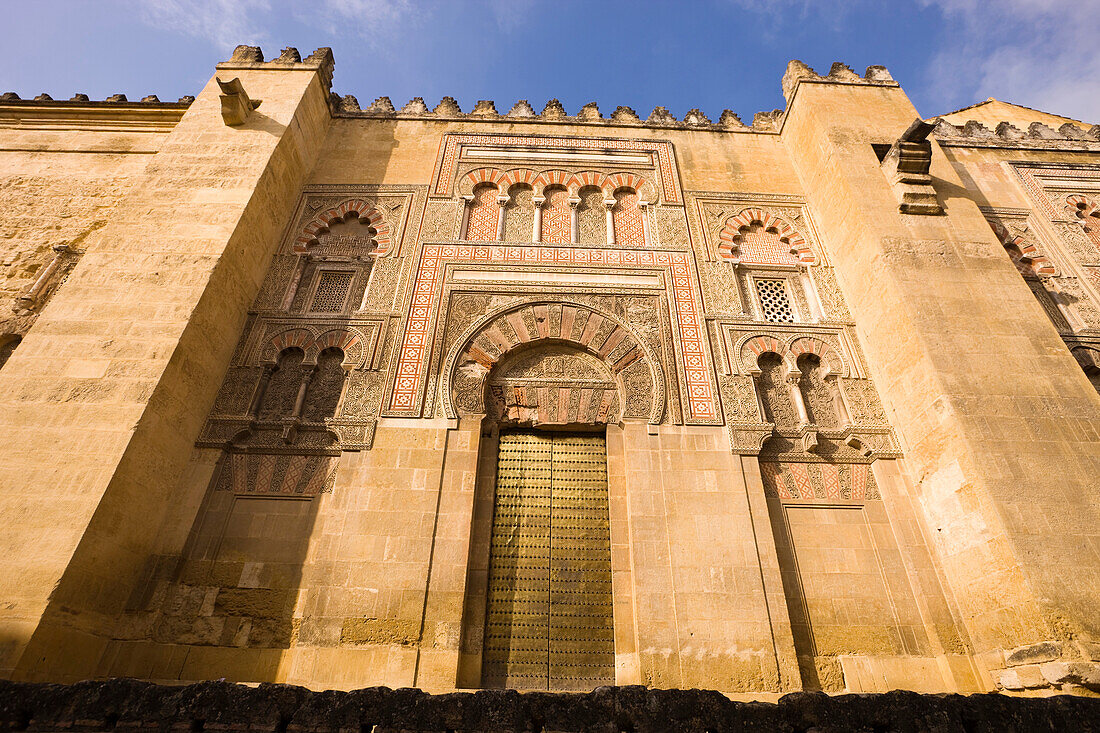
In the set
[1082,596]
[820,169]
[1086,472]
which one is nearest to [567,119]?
[820,169]

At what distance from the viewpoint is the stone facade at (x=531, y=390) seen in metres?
3.92

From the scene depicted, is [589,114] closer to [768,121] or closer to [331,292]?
[768,121]

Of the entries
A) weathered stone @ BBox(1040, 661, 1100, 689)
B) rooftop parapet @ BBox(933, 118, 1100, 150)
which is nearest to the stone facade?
weathered stone @ BBox(1040, 661, 1100, 689)

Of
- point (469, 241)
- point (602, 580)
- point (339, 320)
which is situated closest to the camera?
point (602, 580)

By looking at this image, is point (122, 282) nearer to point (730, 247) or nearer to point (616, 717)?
point (616, 717)

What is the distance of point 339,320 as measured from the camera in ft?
18.1

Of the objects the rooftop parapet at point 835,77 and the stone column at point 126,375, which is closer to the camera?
the stone column at point 126,375

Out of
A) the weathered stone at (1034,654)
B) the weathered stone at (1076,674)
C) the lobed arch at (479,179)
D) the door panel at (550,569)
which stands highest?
the lobed arch at (479,179)

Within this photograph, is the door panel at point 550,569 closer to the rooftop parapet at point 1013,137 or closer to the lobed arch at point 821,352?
the lobed arch at point 821,352

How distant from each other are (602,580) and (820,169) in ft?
17.4

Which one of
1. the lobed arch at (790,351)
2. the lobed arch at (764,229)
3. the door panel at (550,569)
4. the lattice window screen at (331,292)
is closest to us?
the door panel at (550,569)

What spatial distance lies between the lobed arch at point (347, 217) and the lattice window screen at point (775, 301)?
4.08 meters

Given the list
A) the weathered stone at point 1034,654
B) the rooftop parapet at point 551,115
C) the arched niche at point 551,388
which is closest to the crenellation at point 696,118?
the rooftop parapet at point 551,115

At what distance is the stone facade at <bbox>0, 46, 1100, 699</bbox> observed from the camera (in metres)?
3.92
